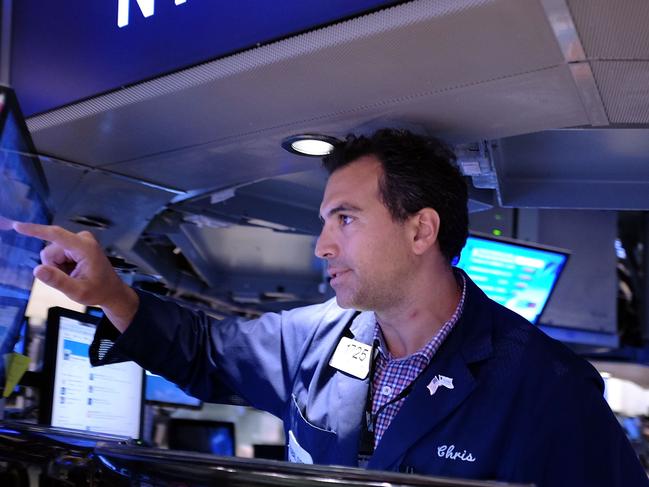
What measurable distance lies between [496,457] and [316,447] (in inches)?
18.1

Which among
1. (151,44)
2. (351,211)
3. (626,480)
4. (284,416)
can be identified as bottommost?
(626,480)

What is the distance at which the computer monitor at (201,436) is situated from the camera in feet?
15.1

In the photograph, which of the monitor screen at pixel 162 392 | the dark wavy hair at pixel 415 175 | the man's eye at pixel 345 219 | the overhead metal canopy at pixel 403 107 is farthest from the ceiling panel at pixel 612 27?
the monitor screen at pixel 162 392

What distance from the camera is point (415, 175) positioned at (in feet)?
6.66

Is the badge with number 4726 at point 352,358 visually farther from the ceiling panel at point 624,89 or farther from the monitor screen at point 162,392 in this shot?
the monitor screen at point 162,392

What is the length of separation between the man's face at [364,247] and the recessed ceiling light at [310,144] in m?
0.17

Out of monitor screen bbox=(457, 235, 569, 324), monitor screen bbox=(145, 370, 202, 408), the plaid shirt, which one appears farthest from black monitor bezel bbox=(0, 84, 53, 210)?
monitor screen bbox=(457, 235, 569, 324)

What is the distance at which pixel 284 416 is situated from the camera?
7.13ft

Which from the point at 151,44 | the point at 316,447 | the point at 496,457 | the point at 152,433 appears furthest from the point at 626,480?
the point at 152,433

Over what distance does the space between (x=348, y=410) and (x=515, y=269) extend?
1.87m

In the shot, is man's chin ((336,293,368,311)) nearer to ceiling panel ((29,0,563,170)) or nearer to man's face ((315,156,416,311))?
man's face ((315,156,416,311))

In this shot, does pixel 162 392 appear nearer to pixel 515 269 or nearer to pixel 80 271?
pixel 515 269

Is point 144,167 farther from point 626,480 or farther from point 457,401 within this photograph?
point 626,480

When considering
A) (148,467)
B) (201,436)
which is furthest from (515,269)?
(148,467)
